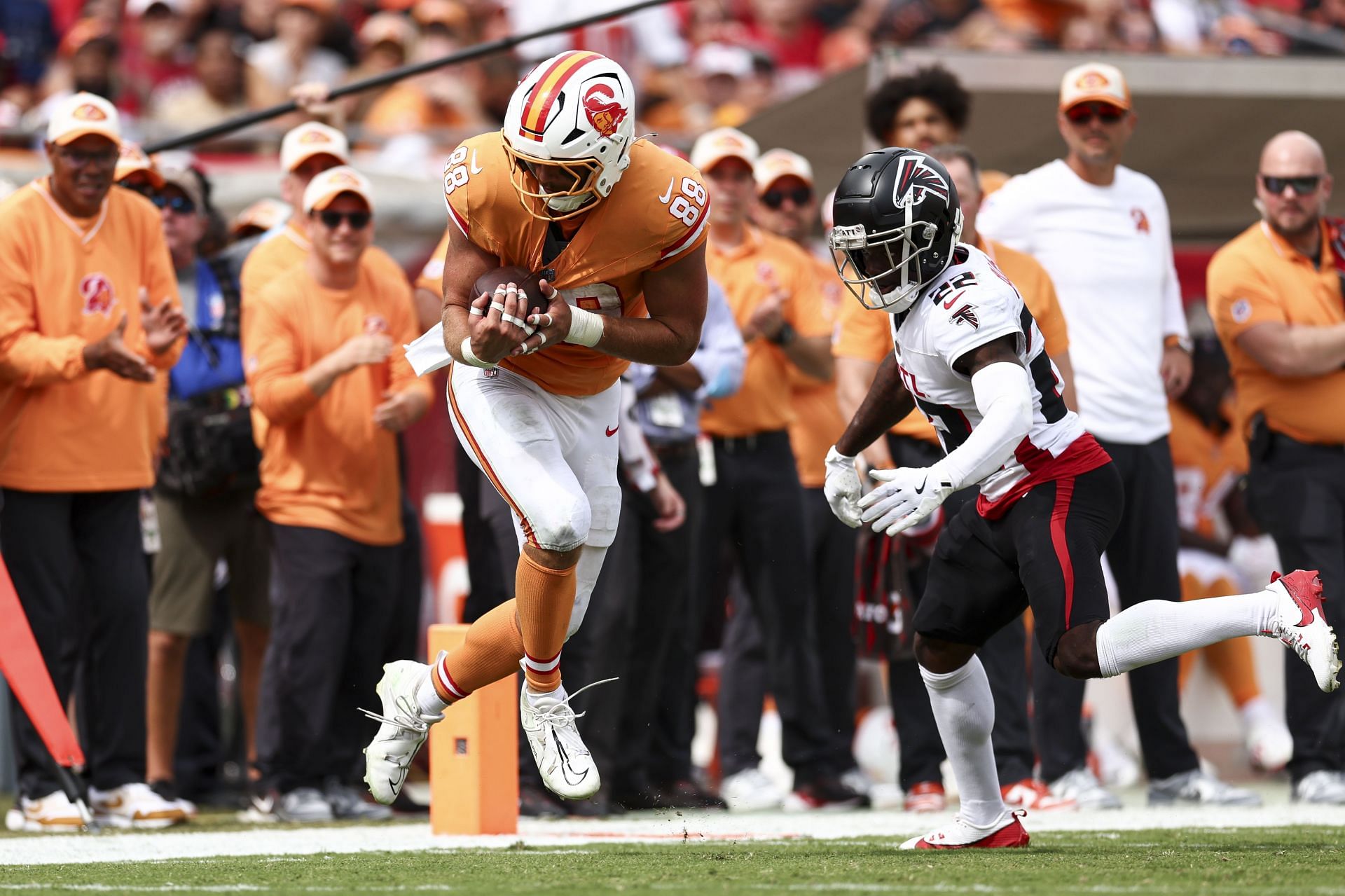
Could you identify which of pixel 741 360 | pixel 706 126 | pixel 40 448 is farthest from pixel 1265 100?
pixel 40 448

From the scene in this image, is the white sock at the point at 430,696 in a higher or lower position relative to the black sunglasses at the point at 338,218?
lower

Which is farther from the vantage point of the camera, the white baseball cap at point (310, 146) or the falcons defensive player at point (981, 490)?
the white baseball cap at point (310, 146)

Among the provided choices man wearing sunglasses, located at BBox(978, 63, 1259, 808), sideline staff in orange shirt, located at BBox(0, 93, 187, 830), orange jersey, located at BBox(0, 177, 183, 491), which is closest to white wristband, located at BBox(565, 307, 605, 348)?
sideline staff in orange shirt, located at BBox(0, 93, 187, 830)

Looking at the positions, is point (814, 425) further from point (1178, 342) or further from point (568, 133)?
point (568, 133)

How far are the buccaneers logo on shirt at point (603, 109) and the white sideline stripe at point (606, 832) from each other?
216cm

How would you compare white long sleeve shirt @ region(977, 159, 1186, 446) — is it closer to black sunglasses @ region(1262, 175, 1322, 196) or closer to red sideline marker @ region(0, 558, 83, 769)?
black sunglasses @ region(1262, 175, 1322, 196)

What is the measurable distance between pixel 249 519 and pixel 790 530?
88.2 inches

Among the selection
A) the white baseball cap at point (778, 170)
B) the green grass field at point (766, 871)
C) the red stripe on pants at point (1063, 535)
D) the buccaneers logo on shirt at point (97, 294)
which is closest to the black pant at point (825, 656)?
the white baseball cap at point (778, 170)

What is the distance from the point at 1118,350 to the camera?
764 cm

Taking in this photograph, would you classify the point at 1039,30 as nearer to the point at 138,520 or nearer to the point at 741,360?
the point at 741,360

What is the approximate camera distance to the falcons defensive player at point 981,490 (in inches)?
196

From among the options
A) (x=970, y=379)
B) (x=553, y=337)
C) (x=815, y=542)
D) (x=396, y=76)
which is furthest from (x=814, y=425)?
(x=553, y=337)

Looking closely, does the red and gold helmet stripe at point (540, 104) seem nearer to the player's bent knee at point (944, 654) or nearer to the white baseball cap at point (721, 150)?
the player's bent knee at point (944, 654)

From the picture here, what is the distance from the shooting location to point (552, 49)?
13109mm
